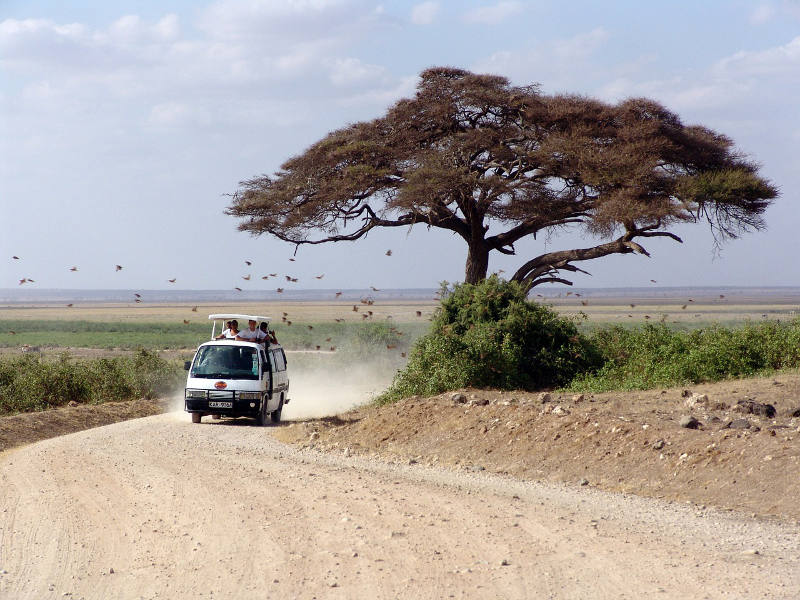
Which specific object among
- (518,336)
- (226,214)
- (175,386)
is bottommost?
(175,386)

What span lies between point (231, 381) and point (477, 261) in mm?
9761

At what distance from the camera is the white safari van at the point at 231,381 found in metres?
17.4

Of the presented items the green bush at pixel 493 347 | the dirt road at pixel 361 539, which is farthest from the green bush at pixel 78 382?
the dirt road at pixel 361 539

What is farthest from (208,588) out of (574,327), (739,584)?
(574,327)

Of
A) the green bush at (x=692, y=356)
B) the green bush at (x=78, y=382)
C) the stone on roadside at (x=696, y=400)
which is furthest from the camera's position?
the green bush at (x=78, y=382)

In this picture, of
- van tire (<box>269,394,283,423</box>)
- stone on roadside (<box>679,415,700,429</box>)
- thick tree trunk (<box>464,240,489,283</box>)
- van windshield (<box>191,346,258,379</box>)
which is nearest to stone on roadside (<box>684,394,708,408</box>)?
stone on roadside (<box>679,415,700,429</box>)

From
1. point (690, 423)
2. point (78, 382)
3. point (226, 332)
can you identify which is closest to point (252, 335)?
point (226, 332)

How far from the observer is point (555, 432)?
11.9m

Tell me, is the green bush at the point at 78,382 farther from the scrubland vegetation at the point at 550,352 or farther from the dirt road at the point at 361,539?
the dirt road at the point at 361,539

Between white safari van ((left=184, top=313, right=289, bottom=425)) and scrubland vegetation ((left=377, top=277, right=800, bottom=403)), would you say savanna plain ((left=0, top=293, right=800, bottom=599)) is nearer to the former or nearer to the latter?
scrubland vegetation ((left=377, top=277, right=800, bottom=403))

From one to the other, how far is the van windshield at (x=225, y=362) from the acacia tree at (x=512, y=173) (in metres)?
7.12

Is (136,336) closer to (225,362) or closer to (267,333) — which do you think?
(267,333)

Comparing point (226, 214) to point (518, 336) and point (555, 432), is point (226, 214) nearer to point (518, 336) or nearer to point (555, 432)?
point (518, 336)

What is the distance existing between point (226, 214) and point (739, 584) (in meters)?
22.3
